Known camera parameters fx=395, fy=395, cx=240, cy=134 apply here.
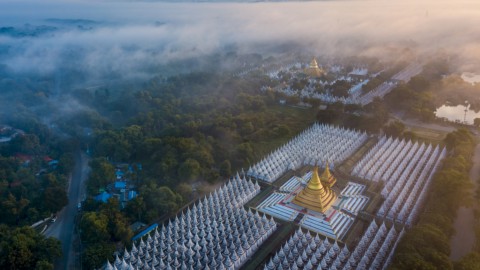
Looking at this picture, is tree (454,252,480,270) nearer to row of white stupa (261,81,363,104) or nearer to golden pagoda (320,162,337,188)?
golden pagoda (320,162,337,188)

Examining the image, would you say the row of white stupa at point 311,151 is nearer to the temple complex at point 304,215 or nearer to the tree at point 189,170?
the temple complex at point 304,215

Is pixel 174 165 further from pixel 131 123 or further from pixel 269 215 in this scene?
pixel 131 123

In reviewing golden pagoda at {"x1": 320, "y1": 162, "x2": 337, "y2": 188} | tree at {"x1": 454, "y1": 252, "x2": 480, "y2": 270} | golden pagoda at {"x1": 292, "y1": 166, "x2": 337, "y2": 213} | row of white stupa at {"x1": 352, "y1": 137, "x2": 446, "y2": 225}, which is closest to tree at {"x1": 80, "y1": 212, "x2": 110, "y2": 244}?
golden pagoda at {"x1": 292, "y1": 166, "x2": 337, "y2": 213}

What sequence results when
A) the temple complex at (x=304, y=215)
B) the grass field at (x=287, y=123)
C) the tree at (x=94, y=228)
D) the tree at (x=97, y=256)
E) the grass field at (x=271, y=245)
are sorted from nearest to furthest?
1. the tree at (x=97, y=256)
2. the temple complex at (x=304, y=215)
3. the grass field at (x=271, y=245)
4. the tree at (x=94, y=228)
5. the grass field at (x=287, y=123)

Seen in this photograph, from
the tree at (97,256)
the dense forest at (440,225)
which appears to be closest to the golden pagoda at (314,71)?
the dense forest at (440,225)

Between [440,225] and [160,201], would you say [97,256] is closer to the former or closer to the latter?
[160,201]

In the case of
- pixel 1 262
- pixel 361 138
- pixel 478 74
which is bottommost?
pixel 478 74

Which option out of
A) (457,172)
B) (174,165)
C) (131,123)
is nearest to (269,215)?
(174,165)
